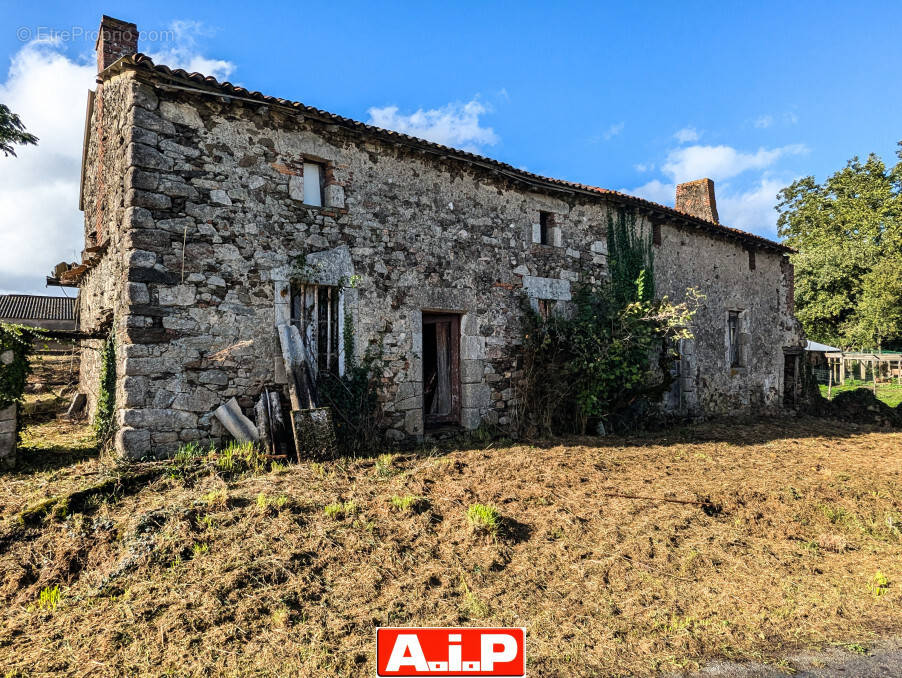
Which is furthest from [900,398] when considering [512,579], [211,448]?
[211,448]

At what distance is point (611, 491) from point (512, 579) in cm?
239

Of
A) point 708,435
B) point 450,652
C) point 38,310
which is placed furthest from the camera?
point 38,310

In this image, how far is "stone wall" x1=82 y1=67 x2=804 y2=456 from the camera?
240 inches

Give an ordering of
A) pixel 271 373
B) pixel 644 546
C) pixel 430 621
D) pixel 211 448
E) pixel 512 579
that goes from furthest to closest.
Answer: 1. pixel 271 373
2. pixel 211 448
3. pixel 644 546
4. pixel 512 579
5. pixel 430 621

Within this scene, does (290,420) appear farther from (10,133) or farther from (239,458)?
(10,133)

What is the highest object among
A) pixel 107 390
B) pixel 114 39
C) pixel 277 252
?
pixel 114 39

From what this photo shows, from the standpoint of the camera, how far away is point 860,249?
25406 millimetres

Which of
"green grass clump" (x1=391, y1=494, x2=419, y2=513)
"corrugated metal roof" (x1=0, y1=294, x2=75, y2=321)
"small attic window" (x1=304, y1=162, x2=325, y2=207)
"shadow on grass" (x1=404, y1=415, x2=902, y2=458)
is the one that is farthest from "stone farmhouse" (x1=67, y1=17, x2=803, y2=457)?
"corrugated metal roof" (x1=0, y1=294, x2=75, y2=321)

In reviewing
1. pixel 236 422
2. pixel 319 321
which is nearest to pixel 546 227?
pixel 319 321

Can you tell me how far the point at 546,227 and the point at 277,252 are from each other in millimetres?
5135

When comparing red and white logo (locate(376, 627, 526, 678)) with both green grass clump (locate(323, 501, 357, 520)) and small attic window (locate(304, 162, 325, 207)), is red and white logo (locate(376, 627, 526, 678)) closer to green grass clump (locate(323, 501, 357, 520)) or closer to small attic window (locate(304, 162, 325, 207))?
green grass clump (locate(323, 501, 357, 520))

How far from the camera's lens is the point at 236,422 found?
6422 mm

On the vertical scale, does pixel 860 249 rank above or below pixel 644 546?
above

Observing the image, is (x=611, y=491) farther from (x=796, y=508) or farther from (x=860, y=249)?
(x=860, y=249)
